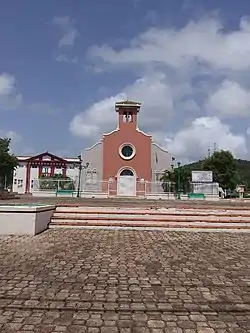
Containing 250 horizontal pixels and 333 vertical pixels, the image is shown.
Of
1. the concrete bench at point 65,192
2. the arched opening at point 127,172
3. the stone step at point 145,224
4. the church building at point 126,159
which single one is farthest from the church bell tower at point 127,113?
the stone step at point 145,224

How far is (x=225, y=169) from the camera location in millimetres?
51156

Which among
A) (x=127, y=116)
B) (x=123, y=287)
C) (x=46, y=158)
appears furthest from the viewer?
(x=46, y=158)

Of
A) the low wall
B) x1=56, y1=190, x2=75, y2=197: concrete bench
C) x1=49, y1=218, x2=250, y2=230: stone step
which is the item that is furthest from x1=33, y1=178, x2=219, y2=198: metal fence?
the low wall

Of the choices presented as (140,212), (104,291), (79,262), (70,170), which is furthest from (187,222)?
(70,170)

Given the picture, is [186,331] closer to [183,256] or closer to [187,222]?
[183,256]

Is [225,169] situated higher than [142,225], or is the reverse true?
[225,169]

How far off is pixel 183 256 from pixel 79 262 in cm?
207

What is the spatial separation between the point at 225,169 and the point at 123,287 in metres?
48.1

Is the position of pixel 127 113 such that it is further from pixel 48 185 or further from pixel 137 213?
pixel 137 213

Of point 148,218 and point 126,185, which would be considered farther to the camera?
point 126,185

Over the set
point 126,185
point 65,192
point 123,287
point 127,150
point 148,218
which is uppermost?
point 127,150

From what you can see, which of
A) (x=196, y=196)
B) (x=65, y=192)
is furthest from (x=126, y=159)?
(x=196, y=196)

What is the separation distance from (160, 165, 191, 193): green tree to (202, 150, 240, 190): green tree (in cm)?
696

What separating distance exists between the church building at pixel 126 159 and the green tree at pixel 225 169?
7267mm
